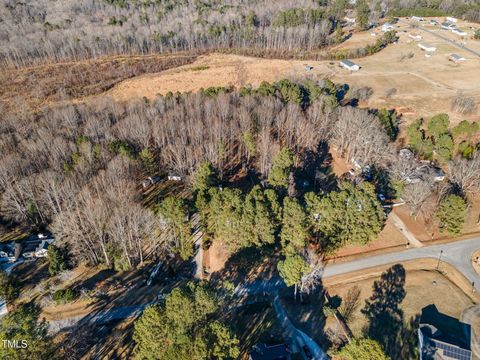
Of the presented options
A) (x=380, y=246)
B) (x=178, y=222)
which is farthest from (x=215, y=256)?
(x=380, y=246)

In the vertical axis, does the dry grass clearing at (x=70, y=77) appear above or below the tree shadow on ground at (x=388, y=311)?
above

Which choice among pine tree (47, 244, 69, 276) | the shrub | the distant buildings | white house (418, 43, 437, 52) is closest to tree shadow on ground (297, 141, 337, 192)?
the distant buildings

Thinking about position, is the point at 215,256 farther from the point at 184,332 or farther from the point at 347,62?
the point at 347,62

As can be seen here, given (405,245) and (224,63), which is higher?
(224,63)

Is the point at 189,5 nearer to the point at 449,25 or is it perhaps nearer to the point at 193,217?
the point at 449,25

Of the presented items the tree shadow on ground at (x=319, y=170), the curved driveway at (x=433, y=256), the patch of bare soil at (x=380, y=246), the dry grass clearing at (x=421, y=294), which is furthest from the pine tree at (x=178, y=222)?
the tree shadow on ground at (x=319, y=170)

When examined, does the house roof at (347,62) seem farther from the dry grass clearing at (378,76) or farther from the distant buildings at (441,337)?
the distant buildings at (441,337)

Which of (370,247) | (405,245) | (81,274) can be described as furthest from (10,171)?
(405,245)

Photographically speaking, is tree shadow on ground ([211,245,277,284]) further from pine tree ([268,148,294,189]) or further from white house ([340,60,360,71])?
white house ([340,60,360,71])
